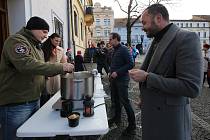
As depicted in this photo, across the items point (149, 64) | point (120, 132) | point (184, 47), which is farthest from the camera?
point (120, 132)

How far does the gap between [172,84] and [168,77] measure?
13 cm

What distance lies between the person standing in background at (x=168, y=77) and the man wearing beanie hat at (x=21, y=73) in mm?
857

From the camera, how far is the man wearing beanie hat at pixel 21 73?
100 inches

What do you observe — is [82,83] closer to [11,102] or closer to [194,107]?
[11,102]

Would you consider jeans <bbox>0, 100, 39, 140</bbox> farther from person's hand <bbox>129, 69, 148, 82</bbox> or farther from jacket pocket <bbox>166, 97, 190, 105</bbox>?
jacket pocket <bbox>166, 97, 190, 105</bbox>

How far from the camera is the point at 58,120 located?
2633 mm

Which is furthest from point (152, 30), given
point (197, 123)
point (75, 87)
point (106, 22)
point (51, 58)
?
point (106, 22)

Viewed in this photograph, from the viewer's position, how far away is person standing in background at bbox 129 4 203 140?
2.18 metres

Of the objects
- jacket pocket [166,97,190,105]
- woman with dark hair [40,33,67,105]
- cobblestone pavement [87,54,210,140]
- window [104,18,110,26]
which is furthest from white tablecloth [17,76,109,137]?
window [104,18,110,26]

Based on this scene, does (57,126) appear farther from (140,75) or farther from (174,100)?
(174,100)

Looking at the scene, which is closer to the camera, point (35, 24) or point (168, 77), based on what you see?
point (168, 77)

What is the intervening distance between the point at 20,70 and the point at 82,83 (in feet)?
2.01

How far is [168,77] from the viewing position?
234 cm

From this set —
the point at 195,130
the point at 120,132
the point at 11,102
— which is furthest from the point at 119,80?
the point at 11,102
